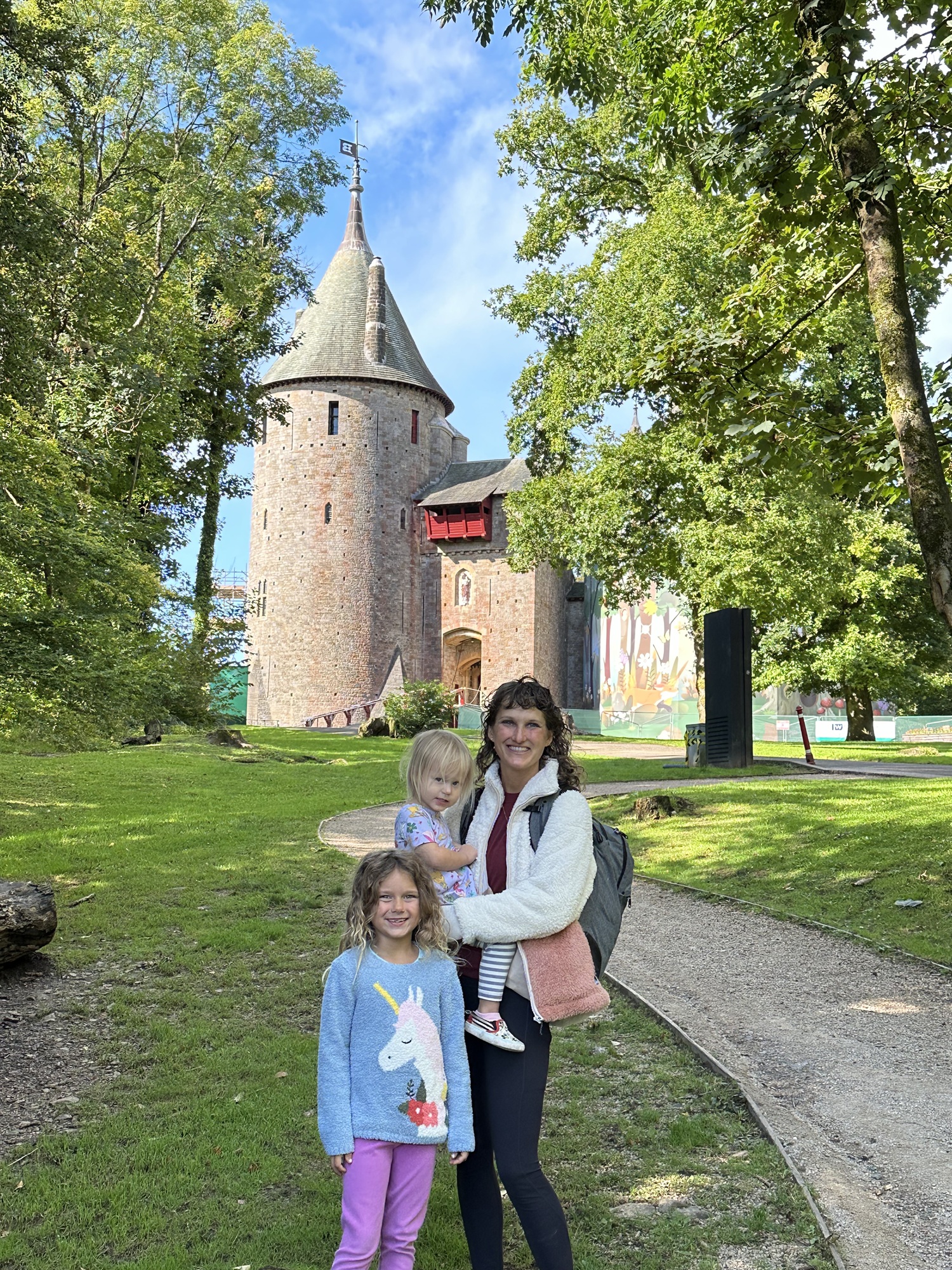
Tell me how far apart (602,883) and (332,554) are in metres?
41.8

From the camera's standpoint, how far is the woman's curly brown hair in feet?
10.8

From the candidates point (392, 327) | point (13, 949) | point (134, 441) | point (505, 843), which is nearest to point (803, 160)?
point (505, 843)

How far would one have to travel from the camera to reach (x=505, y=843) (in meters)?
3.26

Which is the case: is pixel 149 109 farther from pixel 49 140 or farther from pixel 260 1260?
pixel 260 1260

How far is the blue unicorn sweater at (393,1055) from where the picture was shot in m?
2.88

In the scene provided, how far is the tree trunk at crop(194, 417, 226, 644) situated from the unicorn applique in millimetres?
20466

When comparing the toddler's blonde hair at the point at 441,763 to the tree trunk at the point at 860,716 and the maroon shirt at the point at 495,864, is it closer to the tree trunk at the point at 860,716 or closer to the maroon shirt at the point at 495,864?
the maroon shirt at the point at 495,864

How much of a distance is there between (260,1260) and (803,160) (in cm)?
827

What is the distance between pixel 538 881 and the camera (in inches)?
119

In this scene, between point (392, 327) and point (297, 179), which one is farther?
point (392, 327)

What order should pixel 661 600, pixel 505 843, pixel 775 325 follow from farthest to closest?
pixel 661 600 → pixel 775 325 → pixel 505 843

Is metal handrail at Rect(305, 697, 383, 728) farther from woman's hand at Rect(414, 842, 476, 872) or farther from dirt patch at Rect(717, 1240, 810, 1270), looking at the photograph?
woman's hand at Rect(414, 842, 476, 872)

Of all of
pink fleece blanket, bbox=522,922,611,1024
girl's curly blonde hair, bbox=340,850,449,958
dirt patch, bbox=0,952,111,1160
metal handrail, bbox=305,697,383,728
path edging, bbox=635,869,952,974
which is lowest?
dirt patch, bbox=0,952,111,1160

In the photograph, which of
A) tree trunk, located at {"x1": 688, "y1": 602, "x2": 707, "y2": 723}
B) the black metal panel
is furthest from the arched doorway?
the black metal panel
